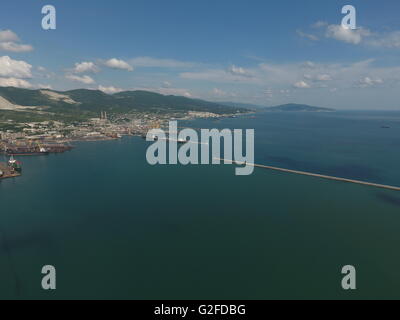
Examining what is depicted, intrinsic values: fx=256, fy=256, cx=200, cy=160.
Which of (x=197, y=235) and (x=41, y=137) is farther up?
(x=41, y=137)

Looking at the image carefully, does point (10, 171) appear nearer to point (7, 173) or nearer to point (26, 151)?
point (7, 173)

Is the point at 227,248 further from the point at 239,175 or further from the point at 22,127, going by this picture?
the point at 22,127

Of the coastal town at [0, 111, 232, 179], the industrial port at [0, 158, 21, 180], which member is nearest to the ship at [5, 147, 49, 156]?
the coastal town at [0, 111, 232, 179]

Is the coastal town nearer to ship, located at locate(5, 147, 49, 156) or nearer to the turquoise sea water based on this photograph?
ship, located at locate(5, 147, 49, 156)

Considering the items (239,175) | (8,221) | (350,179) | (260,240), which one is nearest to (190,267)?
(260,240)

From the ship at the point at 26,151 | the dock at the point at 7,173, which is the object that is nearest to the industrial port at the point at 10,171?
the dock at the point at 7,173

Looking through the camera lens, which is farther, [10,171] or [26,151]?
[26,151]

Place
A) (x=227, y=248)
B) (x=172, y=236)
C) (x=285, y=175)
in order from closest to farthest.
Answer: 1. (x=227, y=248)
2. (x=172, y=236)
3. (x=285, y=175)

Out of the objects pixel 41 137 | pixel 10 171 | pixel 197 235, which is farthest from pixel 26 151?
pixel 197 235
